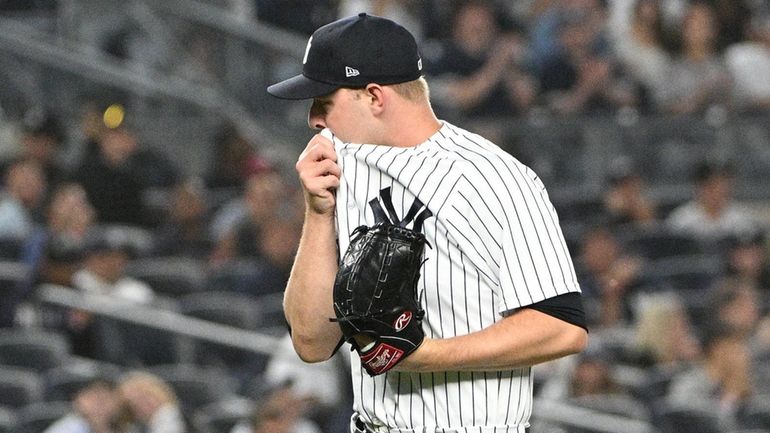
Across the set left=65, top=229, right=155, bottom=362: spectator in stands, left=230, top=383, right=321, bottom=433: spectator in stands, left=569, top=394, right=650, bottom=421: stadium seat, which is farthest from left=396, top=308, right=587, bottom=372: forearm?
left=65, top=229, right=155, bottom=362: spectator in stands

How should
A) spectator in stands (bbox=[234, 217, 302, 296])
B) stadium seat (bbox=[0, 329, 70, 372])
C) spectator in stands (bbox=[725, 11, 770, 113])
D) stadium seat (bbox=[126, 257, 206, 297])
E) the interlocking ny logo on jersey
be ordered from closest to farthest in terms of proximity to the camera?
1. the interlocking ny logo on jersey
2. stadium seat (bbox=[0, 329, 70, 372])
3. stadium seat (bbox=[126, 257, 206, 297])
4. spectator in stands (bbox=[234, 217, 302, 296])
5. spectator in stands (bbox=[725, 11, 770, 113])

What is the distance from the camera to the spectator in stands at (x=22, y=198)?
711 cm

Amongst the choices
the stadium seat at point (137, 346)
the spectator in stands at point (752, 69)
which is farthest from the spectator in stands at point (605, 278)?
the stadium seat at point (137, 346)

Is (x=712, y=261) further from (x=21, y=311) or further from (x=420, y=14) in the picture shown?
(x=21, y=311)

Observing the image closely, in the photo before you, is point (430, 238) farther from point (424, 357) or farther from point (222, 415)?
point (222, 415)

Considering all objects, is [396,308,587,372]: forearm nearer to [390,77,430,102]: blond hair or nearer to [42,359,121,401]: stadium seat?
[390,77,430,102]: blond hair

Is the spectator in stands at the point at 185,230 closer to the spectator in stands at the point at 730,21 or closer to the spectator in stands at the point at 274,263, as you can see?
the spectator in stands at the point at 274,263

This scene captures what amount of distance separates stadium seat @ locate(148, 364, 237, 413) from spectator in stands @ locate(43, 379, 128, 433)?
346 mm

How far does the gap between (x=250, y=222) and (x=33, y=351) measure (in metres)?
1.56

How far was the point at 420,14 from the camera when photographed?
9047 millimetres

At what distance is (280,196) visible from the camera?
293 inches

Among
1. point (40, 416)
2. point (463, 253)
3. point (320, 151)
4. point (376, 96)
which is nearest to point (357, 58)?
point (376, 96)

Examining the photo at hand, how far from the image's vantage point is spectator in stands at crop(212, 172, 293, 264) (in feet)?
24.0

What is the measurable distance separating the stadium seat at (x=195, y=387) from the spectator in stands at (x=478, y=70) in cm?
287
